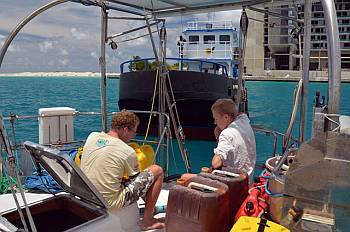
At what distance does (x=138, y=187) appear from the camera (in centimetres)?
319

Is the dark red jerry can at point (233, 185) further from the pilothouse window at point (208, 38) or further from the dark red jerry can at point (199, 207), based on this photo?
the pilothouse window at point (208, 38)

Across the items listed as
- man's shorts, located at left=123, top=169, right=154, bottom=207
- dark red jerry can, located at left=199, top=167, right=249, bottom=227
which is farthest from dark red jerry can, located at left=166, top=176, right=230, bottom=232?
man's shorts, located at left=123, top=169, right=154, bottom=207

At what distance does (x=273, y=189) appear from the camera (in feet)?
8.18

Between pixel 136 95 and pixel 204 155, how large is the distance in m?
4.22

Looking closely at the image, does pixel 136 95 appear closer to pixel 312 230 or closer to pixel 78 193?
pixel 78 193

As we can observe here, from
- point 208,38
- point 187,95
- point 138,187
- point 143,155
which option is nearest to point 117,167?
point 138,187

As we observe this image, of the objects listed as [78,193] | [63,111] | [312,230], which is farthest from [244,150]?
[63,111]

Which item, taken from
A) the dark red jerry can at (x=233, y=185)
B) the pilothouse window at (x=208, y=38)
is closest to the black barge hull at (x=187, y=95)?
the dark red jerry can at (x=233, y=185)

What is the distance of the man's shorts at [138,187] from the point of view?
3098 mm

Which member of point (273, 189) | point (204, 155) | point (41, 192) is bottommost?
point (204, 155)

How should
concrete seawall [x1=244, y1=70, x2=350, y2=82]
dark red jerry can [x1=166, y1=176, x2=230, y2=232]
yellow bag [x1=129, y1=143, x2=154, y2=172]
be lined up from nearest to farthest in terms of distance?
1. dark red jerry can [x1=166, y1=176, x2=230, y2=232]
2. yellow bag [x1=129, y1=143, x2=154, y2=172]
3. concrete seawall [x1=244, y1=70, x2=350, y2=82]

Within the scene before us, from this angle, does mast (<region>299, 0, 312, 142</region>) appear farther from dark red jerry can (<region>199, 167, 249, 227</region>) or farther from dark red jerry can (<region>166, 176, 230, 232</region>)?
dark red jerry can (<region>166, 176, 230, 232</region>)

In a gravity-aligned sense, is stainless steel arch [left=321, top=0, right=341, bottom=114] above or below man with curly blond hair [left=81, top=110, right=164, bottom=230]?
above

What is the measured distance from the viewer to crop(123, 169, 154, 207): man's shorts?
10.2 feet
